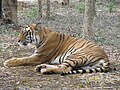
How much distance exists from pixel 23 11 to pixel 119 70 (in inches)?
488

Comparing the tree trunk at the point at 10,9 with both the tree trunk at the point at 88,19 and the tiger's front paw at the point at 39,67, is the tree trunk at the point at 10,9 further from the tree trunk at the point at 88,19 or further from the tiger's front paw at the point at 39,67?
the tiger's front paw at the point at 39,67

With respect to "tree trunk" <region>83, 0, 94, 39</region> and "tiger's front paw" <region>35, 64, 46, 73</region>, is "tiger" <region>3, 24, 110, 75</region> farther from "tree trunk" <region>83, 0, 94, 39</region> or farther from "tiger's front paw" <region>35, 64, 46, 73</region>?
"tree trunk" <region>83, 0, 94, 39</region>

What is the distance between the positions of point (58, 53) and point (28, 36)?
2.09 feet

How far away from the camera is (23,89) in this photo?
5.00 metres

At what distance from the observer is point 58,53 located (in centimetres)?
674

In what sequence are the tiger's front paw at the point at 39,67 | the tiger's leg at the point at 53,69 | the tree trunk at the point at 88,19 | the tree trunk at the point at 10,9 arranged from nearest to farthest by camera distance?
the tiger's leg at the point at 53,69 → the tiger's front paw at the point at 39,67 → the tree trunk at the point at 88,19 → the tree trunk at the point at 10,9

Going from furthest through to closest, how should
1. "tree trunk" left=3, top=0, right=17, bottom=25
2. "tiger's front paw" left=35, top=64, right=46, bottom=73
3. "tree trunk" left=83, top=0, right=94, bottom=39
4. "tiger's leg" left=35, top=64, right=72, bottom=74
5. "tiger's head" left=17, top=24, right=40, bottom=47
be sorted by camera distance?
1. "tree trunk" left=3, top=0, right=17, bottom=25
2. "tree trunk" left=83, top=0, right=94, bottom=39
3. "tiger's head" left=17, top=24, right=40, bottom=47
4. "tiger's front paw" left=35, top=64, right=46, bottom=73
5. "tiger's leg" left=35, top=64, right=72, bottom=74

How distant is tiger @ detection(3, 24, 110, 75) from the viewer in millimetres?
6269

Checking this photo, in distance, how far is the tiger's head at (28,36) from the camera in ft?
21.6

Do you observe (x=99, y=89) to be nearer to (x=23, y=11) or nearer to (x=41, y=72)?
(x=41, y=72)

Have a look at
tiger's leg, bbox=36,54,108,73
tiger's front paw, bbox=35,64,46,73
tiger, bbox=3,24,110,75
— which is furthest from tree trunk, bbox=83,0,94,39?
tiger's front paw, bbox=35,64,46,73

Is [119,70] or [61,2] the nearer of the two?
[119,70]

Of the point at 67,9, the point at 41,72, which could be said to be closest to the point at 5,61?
the point at 41,72

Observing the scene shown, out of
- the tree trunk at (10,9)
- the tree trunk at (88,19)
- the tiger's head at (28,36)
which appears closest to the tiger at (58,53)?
the tiger's head at (28,36)
